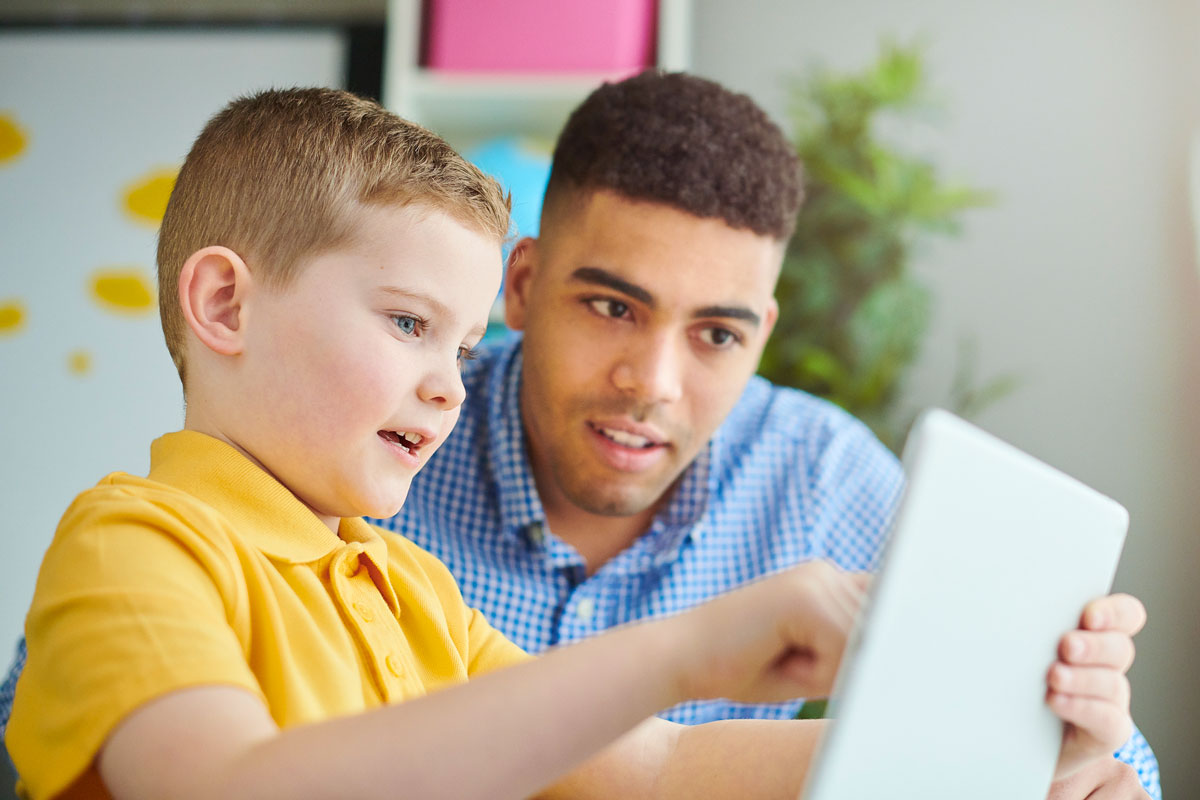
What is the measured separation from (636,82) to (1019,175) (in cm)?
128

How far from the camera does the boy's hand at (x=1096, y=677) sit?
0.59m

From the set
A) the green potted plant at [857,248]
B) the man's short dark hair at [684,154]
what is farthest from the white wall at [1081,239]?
the man's short dark hair at [684,154]

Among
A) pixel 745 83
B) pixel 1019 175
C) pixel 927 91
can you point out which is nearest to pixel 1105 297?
pixel 1019 175

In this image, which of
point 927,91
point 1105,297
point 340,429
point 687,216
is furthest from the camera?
point 1105,297

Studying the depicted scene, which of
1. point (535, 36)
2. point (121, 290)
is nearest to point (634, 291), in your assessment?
point (535, 36)

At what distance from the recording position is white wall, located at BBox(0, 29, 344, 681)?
212 cm

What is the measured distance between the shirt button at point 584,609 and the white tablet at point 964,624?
78 centimetres

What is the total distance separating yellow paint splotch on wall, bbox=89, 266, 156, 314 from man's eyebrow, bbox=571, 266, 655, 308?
1.29m

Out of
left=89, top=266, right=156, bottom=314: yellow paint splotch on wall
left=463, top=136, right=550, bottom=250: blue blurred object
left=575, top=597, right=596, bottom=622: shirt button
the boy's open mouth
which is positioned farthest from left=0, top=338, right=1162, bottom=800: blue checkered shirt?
left=89, top=266, right=156, bottom=314: yellow paint splotch on wall

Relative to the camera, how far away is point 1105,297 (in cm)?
220

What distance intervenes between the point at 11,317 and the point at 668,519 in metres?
1.59

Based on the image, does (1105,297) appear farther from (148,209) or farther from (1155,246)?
(148,209)

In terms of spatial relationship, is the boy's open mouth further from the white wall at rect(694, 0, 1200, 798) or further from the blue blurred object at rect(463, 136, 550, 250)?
the white wall at rect(694, 0, 1200, 798)

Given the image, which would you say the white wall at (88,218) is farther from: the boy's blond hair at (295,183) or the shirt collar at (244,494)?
the shirt collar at (244,494)
